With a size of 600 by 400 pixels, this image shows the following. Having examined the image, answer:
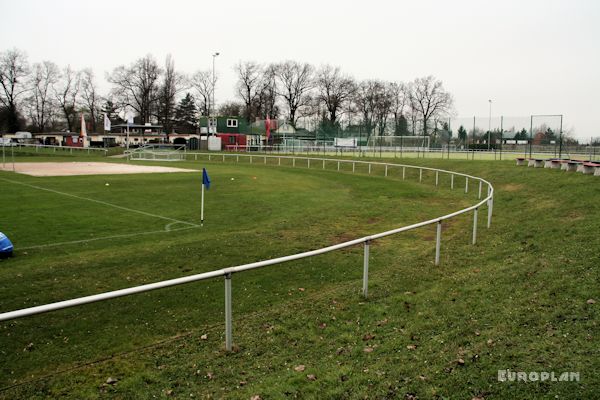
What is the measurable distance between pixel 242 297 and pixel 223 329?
4.44 ft

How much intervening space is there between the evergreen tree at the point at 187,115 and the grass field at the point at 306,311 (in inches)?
3939

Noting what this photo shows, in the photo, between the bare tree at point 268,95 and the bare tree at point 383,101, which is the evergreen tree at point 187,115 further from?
the bare tree at point 383,101

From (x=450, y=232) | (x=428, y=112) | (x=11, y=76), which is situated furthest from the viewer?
(x=428, y=112)

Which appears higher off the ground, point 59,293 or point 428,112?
point 428,112

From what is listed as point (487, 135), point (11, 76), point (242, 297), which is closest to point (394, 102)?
point (487, 135)

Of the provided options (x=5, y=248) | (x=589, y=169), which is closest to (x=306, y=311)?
(x=5, y=248)

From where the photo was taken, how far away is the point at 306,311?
22.5ft

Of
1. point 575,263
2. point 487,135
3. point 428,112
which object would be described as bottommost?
point 575,263

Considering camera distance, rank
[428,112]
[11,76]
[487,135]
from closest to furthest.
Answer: [487,135] → [11,76] → [428,112]

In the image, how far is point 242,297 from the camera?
7.55 meters

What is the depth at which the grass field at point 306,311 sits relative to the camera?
15.2ft

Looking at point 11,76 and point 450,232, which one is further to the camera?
point 11,76

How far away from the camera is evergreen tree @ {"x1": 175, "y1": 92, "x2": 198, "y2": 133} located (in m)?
112

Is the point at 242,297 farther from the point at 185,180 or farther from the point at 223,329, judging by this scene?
the point at 185,180
